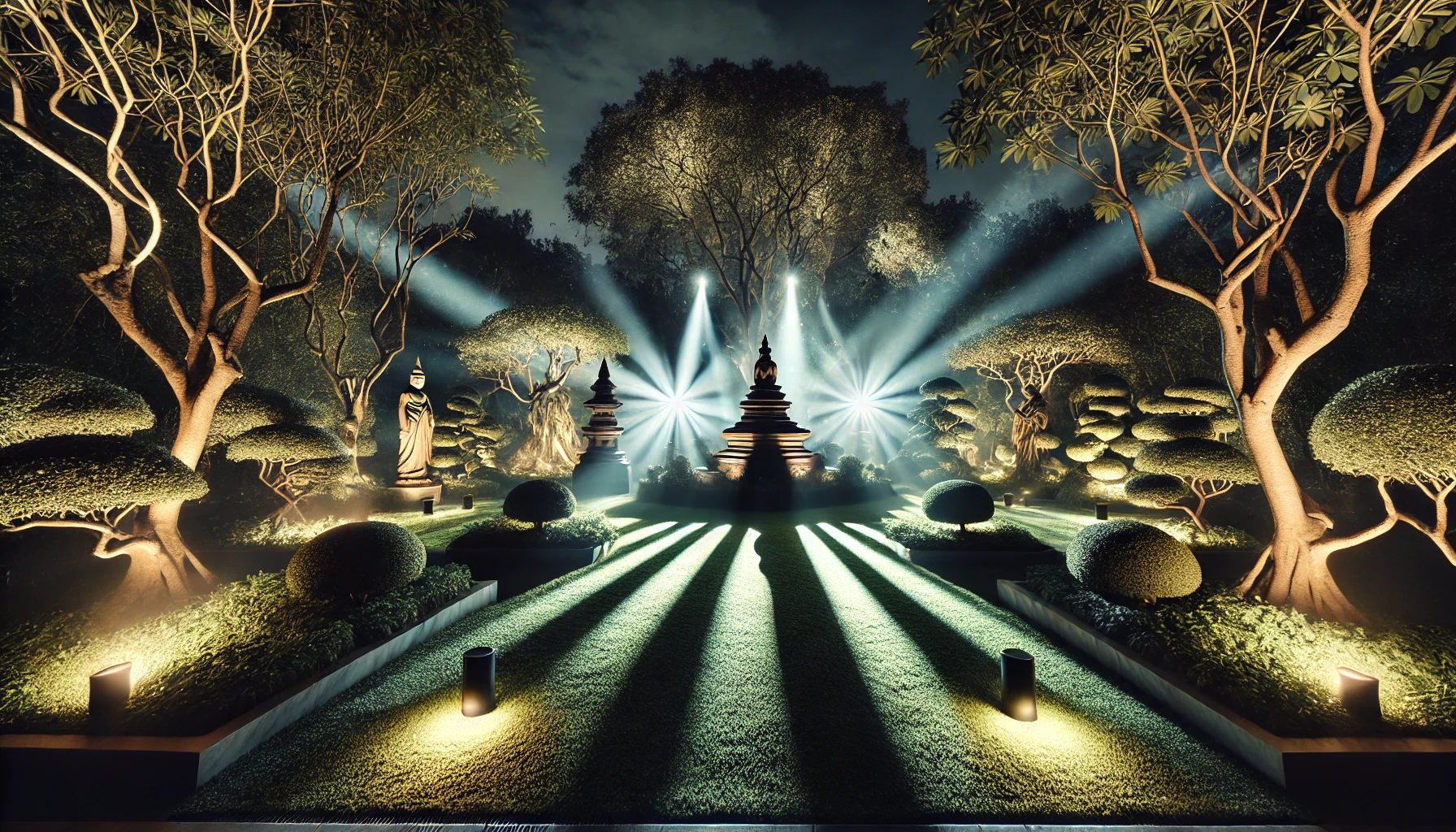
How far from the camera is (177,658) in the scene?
3.61 metres

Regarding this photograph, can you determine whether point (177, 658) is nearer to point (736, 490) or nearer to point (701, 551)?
point (701, 551)

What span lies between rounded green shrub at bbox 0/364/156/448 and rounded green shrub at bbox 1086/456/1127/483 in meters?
16.8

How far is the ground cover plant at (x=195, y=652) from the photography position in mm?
3068

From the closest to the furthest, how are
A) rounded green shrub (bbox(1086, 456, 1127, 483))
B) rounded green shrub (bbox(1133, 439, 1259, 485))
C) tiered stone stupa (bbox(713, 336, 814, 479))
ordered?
rounded green shrub (bbox(1133, 439, 1259, 485)), rounded green shrub (bbox(1086, 456, 1127, 483)), tiered stone stupa (bbox(713, 336, 814, 479))

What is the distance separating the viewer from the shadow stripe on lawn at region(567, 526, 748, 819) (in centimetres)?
272

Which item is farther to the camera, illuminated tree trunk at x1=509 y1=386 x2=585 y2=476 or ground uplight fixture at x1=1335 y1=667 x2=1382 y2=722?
illuminated tree trunk at x1=509 y1=386 x2=585 y2=476

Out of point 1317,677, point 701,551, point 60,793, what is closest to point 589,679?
point 60,793

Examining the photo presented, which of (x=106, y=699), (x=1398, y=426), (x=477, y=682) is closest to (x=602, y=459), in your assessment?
(x=477, y=682)

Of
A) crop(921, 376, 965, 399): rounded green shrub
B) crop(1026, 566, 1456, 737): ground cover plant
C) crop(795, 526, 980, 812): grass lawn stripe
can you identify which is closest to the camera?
crop(795, 526, 980, 812): grass lawn stripe

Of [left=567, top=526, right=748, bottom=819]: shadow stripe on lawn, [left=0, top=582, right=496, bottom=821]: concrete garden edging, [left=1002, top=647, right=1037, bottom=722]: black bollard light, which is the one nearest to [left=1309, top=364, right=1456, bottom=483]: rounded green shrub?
[left=1002, top=647, right=1037, bottom=722]: black bollard light

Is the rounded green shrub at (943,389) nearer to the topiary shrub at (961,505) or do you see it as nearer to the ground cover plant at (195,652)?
the topiary shrub at (961,505)

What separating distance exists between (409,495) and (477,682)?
33.8 ft

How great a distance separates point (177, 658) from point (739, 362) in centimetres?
1777

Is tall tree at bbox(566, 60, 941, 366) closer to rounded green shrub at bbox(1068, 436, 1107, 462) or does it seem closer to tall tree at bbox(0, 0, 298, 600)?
rounded green shrub at bbox(1068, 436, 1107, 462)
